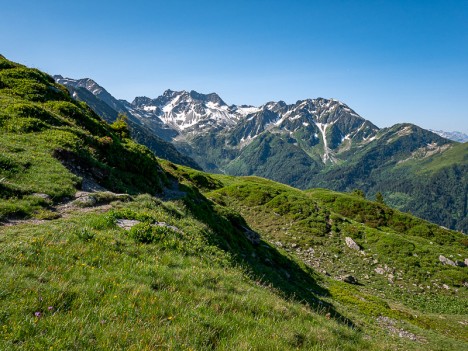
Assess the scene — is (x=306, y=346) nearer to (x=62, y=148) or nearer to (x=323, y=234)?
(x=62, y=148)

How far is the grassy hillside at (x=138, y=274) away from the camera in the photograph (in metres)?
5.92

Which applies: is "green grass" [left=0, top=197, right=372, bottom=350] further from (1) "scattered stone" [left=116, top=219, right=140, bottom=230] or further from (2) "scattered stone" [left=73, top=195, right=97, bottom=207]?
(2) "scattered stone" [left=73, top=195, right=97, bottom=207]

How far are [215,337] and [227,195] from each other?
191 ft

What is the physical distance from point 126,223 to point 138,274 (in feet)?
16.4

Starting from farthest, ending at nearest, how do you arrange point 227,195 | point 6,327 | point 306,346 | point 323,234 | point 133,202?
point 227,195, point 323,234, point 133,202, point 306,346, point 6,327

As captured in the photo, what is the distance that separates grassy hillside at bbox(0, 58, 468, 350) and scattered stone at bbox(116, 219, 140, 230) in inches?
1.9

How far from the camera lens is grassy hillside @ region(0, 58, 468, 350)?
592 centimetres

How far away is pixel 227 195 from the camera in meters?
64.8

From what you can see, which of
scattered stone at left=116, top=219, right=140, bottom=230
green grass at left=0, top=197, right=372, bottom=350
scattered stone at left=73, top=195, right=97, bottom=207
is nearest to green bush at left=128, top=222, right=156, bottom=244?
green grass at left=0, top=197, right=372, bottom=350

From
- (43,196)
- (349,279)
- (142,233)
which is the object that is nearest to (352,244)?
(349,279)

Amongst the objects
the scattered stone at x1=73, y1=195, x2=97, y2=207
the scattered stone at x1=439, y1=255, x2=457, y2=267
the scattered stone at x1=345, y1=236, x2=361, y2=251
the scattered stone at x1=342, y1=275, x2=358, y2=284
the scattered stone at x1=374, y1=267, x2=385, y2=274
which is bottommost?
the scattered stone at x1=342, y1=275, x2=358, y2=284

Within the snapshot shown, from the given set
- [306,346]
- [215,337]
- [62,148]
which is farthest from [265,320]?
[62,148]

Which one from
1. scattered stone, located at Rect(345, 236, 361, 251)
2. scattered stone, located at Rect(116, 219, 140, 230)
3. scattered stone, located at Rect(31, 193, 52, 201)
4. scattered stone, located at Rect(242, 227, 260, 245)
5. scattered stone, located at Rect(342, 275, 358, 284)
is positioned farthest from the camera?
scattered stone, located at Rect(345, 236, 361, 251)

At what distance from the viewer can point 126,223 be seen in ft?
42.4
